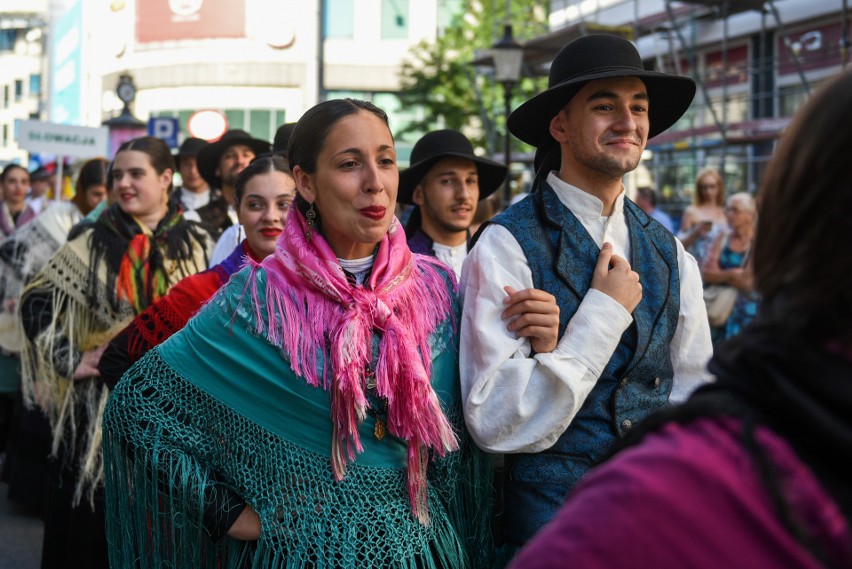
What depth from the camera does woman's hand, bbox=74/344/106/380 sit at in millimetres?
5059

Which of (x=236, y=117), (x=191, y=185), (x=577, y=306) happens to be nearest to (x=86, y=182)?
(x=191, y=185)

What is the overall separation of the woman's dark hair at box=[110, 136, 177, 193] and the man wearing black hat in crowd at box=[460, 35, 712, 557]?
276 cm

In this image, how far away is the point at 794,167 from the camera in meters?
1.26

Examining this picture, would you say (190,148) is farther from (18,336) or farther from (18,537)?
(18,537)

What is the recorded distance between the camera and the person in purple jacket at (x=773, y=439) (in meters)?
1.15

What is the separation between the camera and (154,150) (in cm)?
559

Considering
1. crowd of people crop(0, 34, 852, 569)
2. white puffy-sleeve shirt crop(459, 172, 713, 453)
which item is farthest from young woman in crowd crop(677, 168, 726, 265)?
white puffy-sleeve shirt crop(459, 172, 713, 453)

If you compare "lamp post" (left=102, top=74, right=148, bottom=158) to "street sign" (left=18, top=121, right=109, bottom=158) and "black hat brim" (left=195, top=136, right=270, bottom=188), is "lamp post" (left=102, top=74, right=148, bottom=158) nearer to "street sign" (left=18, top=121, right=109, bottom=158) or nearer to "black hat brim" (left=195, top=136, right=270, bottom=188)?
"street sign" (left=18, top=121, right=109, bottom=158)

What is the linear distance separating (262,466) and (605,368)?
37.9 inches

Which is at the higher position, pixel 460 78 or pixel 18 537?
pixel 460 78

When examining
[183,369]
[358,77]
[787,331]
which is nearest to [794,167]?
[787,331]

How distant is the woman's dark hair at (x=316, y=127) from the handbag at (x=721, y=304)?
615 centimetres

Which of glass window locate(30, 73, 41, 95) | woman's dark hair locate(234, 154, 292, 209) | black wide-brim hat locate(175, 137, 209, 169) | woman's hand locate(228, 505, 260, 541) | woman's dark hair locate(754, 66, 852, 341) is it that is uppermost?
glass window locate(30, 73, 41, 95)

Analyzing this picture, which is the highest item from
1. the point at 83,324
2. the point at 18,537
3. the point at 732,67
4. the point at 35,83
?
the point at 35,83
